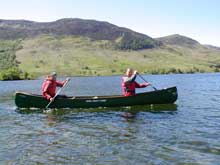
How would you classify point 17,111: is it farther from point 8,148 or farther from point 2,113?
point 8,148

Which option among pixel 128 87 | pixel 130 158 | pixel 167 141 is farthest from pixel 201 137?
pixel 128 87

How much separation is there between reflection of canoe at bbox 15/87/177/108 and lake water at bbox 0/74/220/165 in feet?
5.31

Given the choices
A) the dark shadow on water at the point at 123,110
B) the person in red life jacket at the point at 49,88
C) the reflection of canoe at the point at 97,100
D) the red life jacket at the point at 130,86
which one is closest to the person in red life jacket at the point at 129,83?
the red life jacket at the point at 130,86

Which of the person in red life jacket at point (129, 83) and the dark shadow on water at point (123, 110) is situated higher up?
the person in red life jacket at point (129, 83)

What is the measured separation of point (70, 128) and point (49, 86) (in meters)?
9.61

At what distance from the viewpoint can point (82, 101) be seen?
2972cm

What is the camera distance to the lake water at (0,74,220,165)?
14555 mm

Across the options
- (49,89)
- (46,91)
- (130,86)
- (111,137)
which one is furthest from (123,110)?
(111,137)

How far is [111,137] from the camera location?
18422 millimetres

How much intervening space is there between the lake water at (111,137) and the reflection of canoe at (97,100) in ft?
5.31

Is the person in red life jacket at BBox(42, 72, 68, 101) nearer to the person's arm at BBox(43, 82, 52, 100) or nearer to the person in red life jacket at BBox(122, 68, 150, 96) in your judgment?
the person's arm at BBox(43, 82, 52, 100)

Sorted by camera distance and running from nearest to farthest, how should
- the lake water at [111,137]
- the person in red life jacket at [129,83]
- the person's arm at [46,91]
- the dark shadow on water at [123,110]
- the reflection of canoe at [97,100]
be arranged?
the lake water at [111,137], the dark shadow on water at [123,110], the person in red life jacket at [129,83], the reflection of canoe at [97,100], the person's arm at [46,91]

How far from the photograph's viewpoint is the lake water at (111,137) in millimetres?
14555

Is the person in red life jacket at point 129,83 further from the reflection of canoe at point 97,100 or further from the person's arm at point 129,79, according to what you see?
the reflection of canoe at point 97,100
